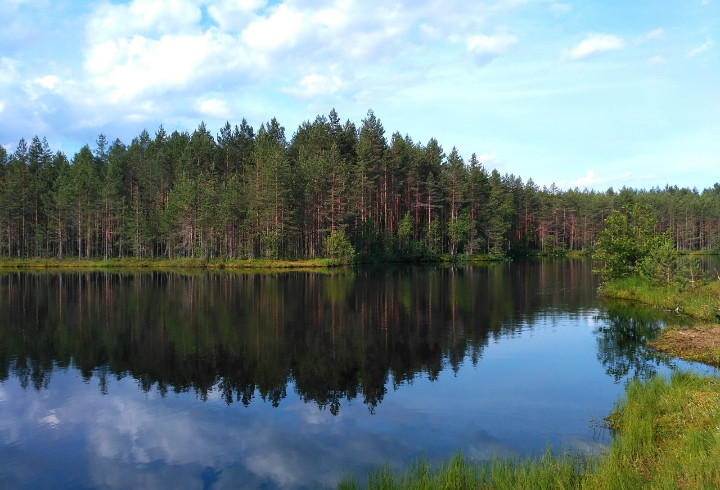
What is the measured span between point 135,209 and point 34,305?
212 feet

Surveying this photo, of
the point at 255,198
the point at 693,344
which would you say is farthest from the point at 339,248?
the point at 693,344

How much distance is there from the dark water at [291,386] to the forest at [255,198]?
49.8 metres

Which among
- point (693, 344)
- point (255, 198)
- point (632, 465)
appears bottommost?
point (693, 344)

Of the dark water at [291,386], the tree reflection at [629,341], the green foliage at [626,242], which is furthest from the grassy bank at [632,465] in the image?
the green foliage at [626,242]

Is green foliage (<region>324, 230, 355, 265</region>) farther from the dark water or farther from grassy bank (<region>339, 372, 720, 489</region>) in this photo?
grassy bank (<region>339, 372, 720, 489</region>)

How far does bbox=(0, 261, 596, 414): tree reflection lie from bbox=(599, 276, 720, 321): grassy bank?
11.6ft

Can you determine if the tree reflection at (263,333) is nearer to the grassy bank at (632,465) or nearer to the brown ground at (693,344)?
the grassy bank at (632,465)

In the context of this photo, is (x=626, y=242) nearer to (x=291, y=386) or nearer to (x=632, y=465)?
(x=291, y=386)

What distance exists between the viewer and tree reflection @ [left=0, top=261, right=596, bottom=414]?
2016 cm

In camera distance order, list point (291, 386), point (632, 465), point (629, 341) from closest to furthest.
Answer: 1. point (632, 465)
2. point (291, 386)
3. point (629, 341)

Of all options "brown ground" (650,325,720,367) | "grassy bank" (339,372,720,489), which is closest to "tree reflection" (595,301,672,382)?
"brown ground" (650,325,720,367)

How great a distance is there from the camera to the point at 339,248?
8294 cm

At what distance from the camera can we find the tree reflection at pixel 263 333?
20156 millimetres

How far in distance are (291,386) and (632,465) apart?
39.9 feet
